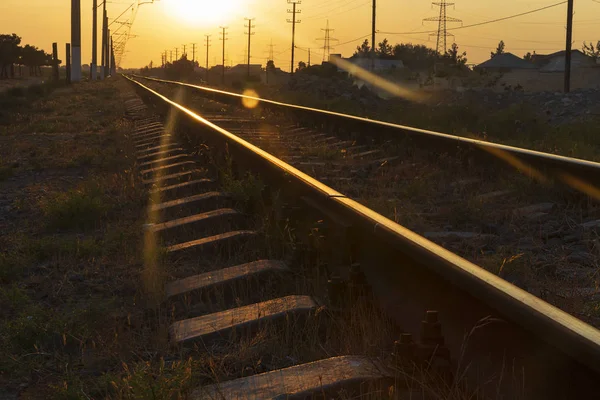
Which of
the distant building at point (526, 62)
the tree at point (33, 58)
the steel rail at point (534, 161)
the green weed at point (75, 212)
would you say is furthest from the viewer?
the tree at point (33, 58)

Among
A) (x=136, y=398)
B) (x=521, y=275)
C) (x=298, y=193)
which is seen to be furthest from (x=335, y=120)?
(x=136, y=398)

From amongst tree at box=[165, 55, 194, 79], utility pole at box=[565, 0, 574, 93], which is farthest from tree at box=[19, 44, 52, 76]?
utility pole at box=[565, 0, 574, 93]

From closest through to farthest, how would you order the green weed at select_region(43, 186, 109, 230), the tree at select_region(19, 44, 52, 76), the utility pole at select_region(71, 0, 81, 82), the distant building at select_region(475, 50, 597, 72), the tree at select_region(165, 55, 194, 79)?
1. the green weed at select_region(43, 186, 109, 230)
2. the utility pole at select_region(71, 0, 81, 82)
3. the distant building at select_region(475, 50, 597, 72)
4. the tree at select_region(165, 55, 194, 79)
5. the tree at select_region(19, 44, 52, 76)

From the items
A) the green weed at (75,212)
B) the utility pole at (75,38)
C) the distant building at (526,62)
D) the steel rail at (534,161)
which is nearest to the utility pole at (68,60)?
the utility pole at (75,38)

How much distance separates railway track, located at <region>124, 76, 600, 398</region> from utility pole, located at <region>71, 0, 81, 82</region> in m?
54.5

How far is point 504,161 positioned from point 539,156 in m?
0.61

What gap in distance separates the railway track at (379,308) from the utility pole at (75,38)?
179 ft

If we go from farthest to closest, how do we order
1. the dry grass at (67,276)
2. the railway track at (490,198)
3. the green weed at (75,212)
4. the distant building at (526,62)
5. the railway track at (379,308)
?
the distant building at (526,62)
the green weed at (75,212)
the railway track at (490,198)
the dry grass at (67,276)
the railway track at (379,308)

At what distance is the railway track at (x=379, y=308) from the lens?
214 cm

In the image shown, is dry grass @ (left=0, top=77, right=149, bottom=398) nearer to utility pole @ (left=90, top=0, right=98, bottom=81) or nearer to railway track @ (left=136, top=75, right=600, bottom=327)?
railway track @ (left=136, top=75, right=600, bottom=327)

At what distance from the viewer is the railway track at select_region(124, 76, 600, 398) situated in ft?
7.01

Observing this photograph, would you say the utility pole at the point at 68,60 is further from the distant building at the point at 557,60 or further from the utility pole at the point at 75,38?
the distant building at the point at 557,60

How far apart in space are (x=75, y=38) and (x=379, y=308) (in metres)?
57.8

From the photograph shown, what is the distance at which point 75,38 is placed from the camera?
57.0m
